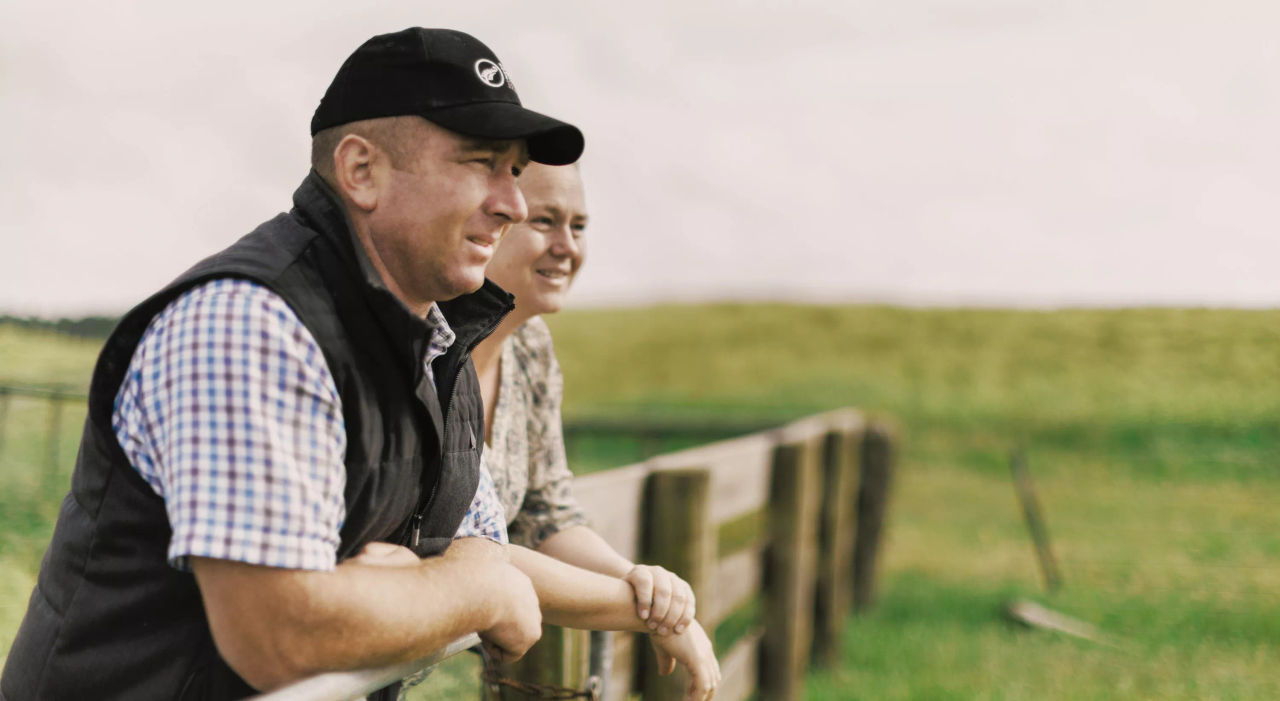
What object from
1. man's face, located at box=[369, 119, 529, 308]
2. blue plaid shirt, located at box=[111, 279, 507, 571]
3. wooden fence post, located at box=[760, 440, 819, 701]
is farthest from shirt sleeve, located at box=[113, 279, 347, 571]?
wooden fence post, located at box=[760, 440, 819, 701]

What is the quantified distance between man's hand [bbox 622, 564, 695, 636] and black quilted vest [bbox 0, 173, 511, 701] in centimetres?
66

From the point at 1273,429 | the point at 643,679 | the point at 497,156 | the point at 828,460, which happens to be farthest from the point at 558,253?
the point at 1273,429

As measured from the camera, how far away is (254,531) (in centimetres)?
131

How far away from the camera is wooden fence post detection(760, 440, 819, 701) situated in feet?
18.6

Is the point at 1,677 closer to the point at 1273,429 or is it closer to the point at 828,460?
the point at 828,460

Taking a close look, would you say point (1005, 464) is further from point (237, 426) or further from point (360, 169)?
point (237, 426)

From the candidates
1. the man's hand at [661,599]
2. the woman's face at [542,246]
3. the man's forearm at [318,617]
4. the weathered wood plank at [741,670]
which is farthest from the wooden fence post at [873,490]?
the man's forearm at [318,617]

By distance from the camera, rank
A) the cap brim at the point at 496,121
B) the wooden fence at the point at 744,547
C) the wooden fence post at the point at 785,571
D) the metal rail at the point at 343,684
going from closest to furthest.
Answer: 1. the metal rail at the point at 343,684
2. the cap brim at the point at 496,121
3. the wooden fence at the point at 744,547
4. the wooden fence post at the point at 785,571

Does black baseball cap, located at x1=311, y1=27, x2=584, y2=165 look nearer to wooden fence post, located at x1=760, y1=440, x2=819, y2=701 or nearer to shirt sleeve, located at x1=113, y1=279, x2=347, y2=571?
shirt sleeve, located at x1=113, y1=279, x2=347, y2=571

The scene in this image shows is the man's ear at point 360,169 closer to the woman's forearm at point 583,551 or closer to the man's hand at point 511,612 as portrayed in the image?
the man's hand at point 511,612

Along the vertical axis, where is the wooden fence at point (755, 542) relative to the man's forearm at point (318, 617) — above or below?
below

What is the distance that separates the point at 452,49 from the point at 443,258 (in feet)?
1.02

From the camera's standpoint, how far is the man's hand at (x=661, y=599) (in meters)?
2.12

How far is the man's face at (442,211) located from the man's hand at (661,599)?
719 mm
